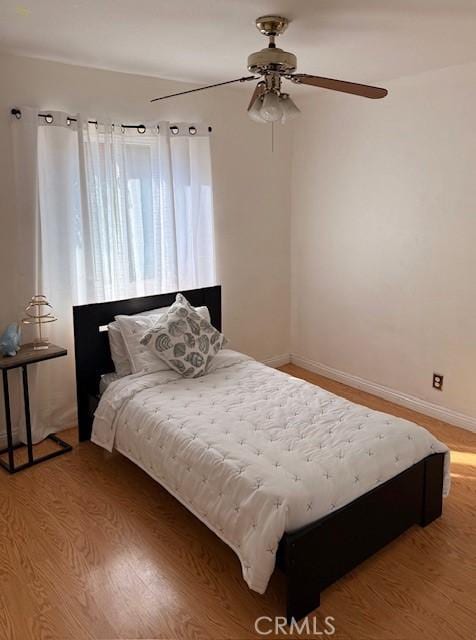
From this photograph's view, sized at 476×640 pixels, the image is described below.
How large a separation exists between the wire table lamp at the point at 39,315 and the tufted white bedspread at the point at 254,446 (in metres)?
0.59

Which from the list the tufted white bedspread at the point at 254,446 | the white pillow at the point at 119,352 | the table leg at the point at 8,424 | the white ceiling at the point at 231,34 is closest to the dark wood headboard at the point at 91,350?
the white pillow at the point at 119,352

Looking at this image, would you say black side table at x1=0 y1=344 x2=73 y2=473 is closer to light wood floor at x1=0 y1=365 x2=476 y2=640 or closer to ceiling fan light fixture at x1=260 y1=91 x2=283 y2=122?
light wood floor at x1=0 y1=365 x2=476 y2=640

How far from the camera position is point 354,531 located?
85.9 inches

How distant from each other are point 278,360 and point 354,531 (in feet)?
9.38

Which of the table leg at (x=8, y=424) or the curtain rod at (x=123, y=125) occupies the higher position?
the curtain rod at (x=123, y=125)

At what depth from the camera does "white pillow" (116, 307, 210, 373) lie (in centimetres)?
329

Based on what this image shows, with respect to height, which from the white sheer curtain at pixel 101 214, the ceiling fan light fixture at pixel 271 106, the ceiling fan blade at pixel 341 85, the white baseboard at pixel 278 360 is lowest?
the white baseboard at pixel 278 360

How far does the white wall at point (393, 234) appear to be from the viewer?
351cm

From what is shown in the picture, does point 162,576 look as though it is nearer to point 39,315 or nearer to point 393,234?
point 39,315

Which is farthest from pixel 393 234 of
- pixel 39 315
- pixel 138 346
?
pixel 39 315

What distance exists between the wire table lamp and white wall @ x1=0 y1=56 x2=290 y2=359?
0.24ft

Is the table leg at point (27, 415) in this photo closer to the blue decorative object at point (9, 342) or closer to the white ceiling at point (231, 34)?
the blue decorative object at point (9, 342)

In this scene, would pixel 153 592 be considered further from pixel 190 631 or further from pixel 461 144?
pixel 461 144

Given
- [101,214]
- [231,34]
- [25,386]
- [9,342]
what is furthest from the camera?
[101,214]
